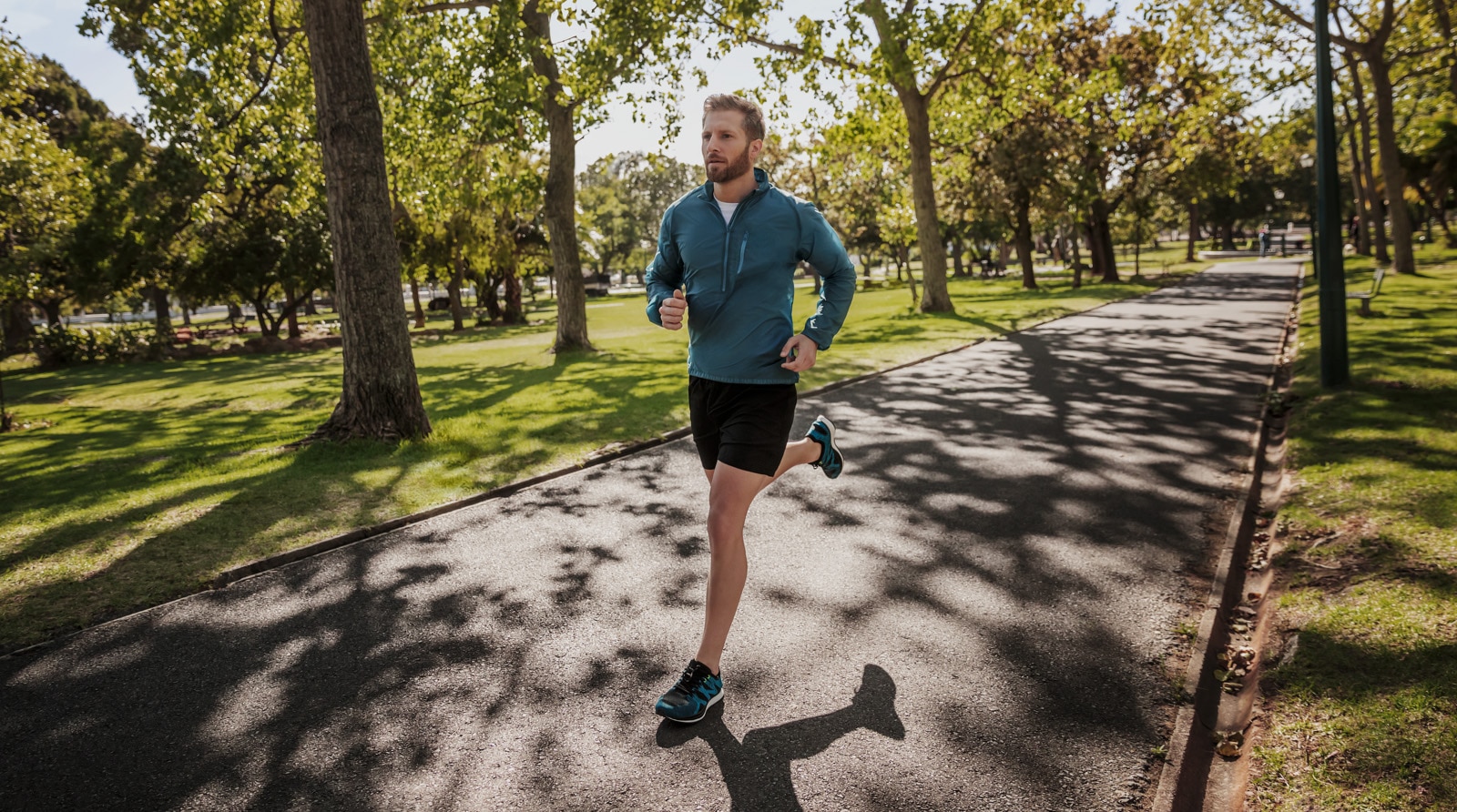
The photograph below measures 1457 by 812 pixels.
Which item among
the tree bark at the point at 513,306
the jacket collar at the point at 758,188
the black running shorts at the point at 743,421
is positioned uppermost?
the tree bark at the point at 513,306

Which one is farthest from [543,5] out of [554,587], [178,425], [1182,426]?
[554,587]

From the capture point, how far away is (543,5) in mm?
16625

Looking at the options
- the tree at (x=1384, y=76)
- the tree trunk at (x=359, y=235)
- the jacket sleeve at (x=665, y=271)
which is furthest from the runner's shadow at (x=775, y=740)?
the tree at (x=1384, y=76)

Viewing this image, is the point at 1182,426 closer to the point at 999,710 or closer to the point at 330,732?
the point at 999,710

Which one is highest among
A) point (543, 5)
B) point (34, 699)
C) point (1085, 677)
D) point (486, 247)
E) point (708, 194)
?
point (543, 5)

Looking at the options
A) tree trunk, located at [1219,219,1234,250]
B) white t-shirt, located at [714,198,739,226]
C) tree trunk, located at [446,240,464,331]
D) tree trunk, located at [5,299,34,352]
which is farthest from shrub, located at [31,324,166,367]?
tree trunk, located at [1219,219,1234,250]

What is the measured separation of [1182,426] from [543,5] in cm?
1384

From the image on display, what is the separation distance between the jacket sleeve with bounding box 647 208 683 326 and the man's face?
0.99ft

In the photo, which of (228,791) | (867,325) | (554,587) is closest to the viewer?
(228,791)

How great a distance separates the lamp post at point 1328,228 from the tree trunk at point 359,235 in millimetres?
9241

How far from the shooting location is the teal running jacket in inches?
136

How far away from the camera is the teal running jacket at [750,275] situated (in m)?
3.46

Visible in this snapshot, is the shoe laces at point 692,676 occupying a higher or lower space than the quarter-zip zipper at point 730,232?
lower

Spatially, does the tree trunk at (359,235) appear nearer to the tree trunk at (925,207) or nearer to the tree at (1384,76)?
the tree trunk at (925,207)
